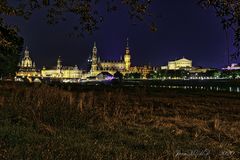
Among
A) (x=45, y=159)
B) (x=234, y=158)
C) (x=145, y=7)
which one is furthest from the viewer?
(x=234, y=158)

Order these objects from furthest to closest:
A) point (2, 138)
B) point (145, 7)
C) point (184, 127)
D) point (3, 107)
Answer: point (3, 107) → point (184, 127) → point (2, 138) → point (145, 7)

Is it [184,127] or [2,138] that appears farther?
[184,127]

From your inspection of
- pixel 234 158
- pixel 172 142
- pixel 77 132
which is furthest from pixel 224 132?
pixel 77 132

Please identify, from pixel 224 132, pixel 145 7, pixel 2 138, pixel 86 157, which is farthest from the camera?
pixel 224 132

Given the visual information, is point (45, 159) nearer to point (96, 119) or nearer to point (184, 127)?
point (96, 119)

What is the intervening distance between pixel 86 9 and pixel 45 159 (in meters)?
3.45

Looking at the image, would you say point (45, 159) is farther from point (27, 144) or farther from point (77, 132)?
point (77, 132)

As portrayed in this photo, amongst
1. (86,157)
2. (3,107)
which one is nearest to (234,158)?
(86,157)

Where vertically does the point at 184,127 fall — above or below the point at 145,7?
below

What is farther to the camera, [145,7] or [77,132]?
[77,132]

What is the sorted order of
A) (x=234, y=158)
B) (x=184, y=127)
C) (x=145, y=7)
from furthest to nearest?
(x=184, y=127)
(x=234, y=158)
(x=145, y=7)

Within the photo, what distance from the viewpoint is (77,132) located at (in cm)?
1262

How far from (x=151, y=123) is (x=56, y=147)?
7020mm

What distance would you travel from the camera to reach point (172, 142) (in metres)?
11.5
